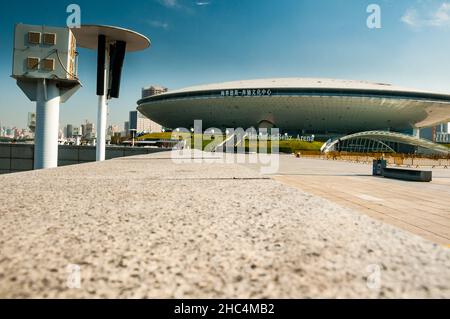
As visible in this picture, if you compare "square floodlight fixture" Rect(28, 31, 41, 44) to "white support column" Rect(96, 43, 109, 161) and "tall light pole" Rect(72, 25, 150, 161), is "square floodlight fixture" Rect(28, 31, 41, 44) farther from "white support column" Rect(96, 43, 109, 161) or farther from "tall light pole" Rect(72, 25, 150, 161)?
"white support column" Rect(96, 43, 109, 161)

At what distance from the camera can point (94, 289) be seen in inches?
59.7

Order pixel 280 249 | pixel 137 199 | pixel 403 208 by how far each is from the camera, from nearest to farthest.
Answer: pixel 280 249
pixel 137 199
pixel 403 208

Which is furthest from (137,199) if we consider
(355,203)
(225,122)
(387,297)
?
(225,122)

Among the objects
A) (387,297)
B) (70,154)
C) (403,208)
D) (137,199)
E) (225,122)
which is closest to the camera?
(387,297)

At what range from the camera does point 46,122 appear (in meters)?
18.9

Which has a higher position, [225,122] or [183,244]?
[225,122]

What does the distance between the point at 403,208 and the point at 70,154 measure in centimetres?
2826

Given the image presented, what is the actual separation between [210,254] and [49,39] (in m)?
21.4

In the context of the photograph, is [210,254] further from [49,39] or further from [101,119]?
[101,119]

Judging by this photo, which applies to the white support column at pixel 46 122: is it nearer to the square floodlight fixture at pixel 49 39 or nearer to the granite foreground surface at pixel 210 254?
the square floodlight fixture at pixel 49 39

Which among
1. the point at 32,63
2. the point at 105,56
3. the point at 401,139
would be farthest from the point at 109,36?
the point at 401,139

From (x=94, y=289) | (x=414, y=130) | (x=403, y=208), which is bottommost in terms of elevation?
(x=403, y=208)

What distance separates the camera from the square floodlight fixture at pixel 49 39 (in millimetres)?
18203

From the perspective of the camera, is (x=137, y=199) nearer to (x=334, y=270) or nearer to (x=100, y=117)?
(x=334, y=270)
